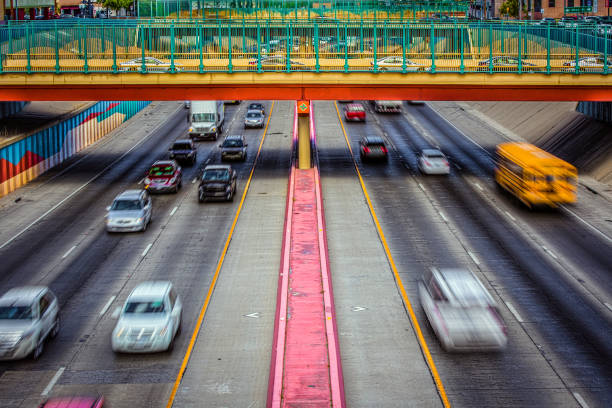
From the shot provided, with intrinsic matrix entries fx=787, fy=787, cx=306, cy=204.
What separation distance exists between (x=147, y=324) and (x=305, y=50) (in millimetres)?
31890

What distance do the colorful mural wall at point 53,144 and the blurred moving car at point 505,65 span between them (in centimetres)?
2875

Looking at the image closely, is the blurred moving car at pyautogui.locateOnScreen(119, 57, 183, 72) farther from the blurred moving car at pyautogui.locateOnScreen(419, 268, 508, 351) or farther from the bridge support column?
the blurred moving car at pyautogui.locateOnScreen(419, 268, 508, 351)

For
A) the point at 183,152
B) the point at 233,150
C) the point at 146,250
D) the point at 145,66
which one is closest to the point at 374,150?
the point at 233,150

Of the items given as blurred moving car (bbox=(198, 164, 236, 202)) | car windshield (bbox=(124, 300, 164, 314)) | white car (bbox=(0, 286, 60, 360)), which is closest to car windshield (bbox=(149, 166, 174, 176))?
blurred moving car (bbox=(198, 164, 236, 202))

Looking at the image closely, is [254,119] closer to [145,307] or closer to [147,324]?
[145,307]

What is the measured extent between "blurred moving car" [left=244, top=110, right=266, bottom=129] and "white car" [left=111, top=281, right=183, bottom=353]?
4591 centimetres

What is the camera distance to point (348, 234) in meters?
36.4

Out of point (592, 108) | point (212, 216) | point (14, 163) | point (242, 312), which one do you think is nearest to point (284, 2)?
point (592, 108)

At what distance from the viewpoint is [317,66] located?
4625cm

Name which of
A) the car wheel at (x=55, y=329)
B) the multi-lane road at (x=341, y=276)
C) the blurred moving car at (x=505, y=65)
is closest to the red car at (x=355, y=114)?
the multi-lane road at (x=341, y=276)

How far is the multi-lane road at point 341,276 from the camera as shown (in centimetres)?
2131

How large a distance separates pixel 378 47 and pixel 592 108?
18798 millimetres

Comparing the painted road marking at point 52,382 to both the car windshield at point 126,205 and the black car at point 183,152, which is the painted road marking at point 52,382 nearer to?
the car windshield at point 126,205

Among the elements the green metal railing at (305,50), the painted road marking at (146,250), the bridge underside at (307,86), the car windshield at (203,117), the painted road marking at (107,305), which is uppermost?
the green metal railing at (305,50)
